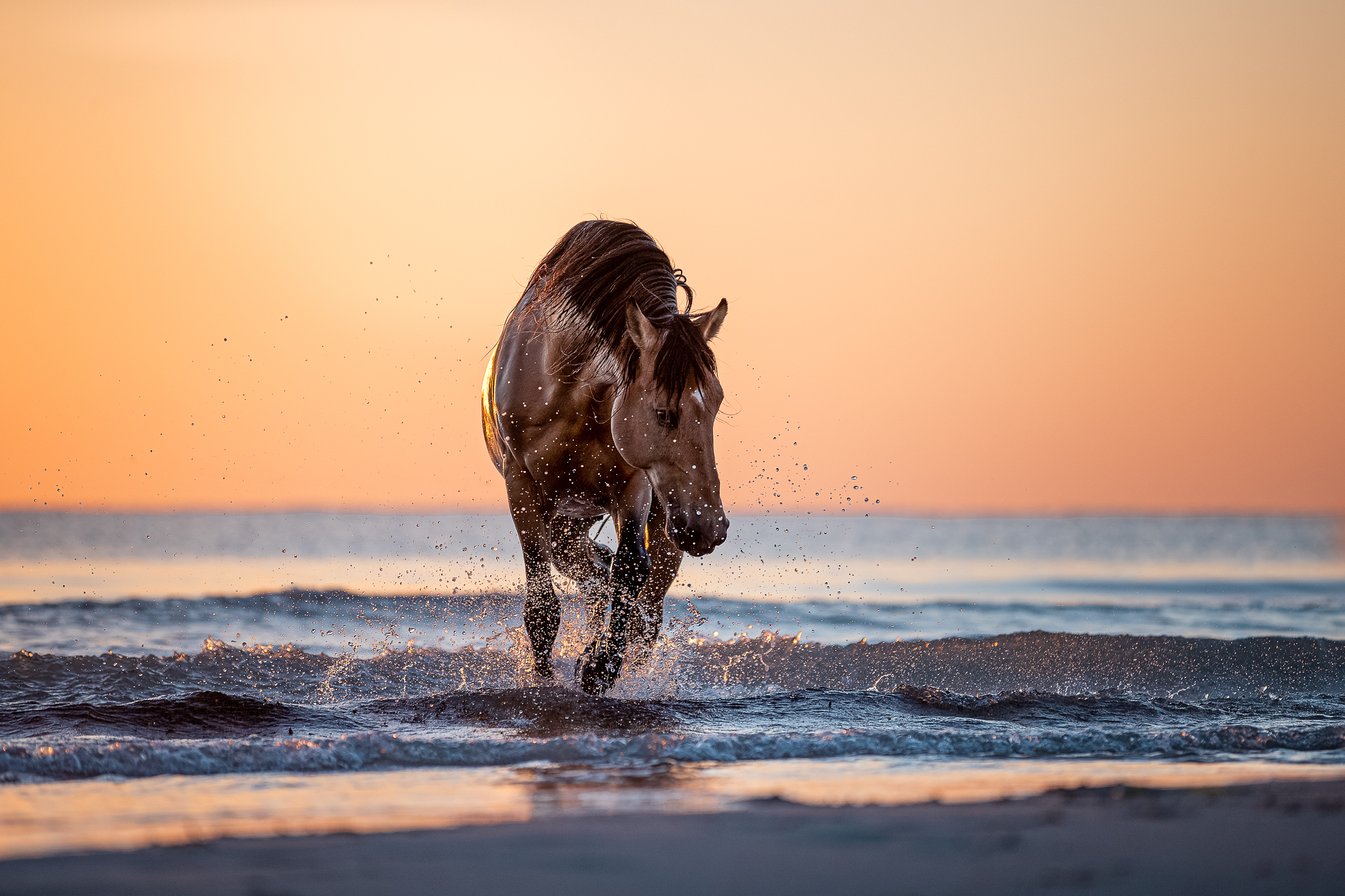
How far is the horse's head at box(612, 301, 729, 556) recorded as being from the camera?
4.11m

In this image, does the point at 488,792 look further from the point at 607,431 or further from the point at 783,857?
the point at 607,431

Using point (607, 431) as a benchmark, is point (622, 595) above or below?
below

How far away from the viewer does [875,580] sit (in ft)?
51.8

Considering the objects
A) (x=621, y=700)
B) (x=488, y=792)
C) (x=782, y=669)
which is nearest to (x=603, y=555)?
(x=621, y=700)

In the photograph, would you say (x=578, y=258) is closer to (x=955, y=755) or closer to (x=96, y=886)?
(x=955, y=755)

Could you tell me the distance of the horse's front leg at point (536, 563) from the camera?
5.26m

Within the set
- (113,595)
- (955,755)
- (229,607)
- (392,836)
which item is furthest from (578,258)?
(113,595)

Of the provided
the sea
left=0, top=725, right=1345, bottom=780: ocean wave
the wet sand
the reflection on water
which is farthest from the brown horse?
the wet sand

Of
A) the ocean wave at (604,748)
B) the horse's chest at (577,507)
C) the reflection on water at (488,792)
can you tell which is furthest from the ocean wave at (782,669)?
the reflection on water at (488,792)

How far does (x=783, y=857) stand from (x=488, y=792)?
1.06m

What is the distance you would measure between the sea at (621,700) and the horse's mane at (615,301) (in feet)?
4.55

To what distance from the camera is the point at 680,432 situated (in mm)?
4160

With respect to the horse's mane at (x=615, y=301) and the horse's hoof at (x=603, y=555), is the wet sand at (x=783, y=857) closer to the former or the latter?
the horse's mane at (x=615, y=301)

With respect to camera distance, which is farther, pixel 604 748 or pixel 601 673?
pixel 601 673
